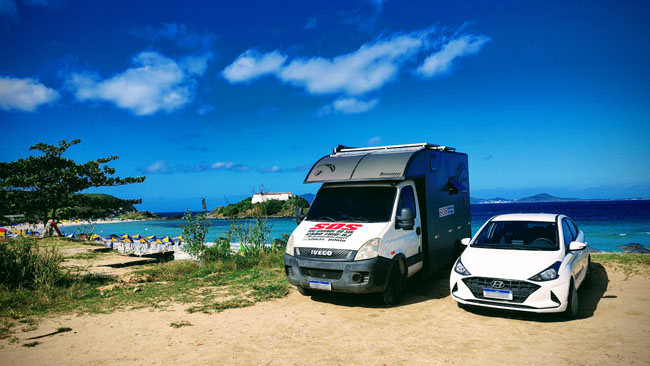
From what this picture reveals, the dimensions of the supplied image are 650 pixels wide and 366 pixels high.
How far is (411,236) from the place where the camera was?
7691mm

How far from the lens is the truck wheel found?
706cm

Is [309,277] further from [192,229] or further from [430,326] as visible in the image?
A: [192,229]

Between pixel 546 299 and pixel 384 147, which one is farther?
pixel 384 147

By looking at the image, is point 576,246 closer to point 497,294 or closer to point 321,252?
point 497,294

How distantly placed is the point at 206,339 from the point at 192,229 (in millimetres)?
7538

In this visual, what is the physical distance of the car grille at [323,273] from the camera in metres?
6.78

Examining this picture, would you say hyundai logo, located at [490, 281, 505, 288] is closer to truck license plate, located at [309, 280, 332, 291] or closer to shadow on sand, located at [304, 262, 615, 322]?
shadow on sand, located at [304, 262, 615, 322]

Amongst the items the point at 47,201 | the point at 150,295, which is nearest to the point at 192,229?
the point at 150,295

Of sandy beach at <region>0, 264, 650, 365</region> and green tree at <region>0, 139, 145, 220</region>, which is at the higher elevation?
green tree at <region>0, 139, 145, 220</region>

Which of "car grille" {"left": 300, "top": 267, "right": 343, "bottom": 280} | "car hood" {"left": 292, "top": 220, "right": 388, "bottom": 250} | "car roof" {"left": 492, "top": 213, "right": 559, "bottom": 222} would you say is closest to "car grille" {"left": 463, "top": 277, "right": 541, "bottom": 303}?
"car hood" {"left": 292, "top": 220, "right": 388, "bottom": 250}

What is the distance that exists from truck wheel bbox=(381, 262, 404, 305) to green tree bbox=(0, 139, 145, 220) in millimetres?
21543

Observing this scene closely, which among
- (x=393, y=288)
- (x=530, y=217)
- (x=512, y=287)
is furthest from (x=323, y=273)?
(x=530, y=217)

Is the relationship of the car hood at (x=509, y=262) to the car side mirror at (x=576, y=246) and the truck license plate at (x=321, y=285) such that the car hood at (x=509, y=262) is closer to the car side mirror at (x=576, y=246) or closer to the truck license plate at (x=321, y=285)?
the car side mirror at (x=576, y=246)

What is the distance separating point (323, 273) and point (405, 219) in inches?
71.5
